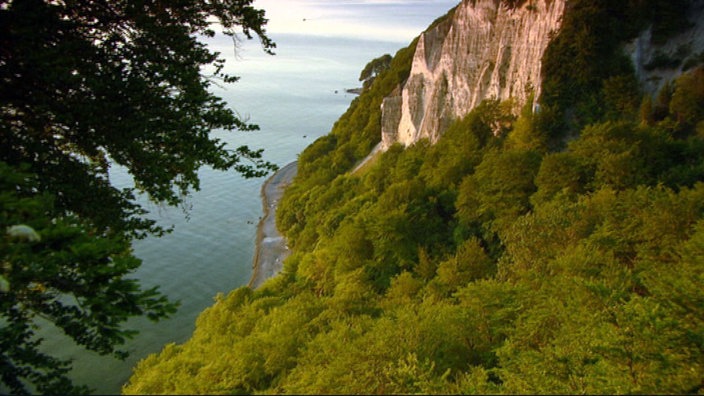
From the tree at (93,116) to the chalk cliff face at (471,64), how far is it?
86.0 ft

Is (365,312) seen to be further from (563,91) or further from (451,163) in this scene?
(563,91)

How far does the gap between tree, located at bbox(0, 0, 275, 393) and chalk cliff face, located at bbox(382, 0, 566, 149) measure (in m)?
26.2

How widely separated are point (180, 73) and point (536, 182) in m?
20.9

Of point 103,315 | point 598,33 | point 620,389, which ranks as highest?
point 598,33

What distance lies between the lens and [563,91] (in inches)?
1097

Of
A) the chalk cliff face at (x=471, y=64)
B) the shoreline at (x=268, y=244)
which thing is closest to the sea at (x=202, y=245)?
the shoreline at (x=268, y=244)

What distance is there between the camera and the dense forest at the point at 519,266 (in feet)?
34.0

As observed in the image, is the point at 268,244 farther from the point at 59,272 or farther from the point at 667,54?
the point at 59,272

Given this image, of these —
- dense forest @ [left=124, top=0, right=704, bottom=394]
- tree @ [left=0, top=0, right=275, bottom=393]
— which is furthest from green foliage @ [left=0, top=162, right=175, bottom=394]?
dense forest @ [left=124, top=0, right=704, bottom=394]

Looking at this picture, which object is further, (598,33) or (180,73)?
(598,33)

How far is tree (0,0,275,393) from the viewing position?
18.2 feet

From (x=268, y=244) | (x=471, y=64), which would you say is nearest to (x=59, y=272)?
(x=471, y=64)

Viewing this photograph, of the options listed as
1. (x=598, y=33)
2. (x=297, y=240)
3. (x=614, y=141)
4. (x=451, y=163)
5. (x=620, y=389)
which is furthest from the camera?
(x=297, y=240)

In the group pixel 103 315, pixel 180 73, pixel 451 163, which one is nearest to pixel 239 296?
pixel 451 163
